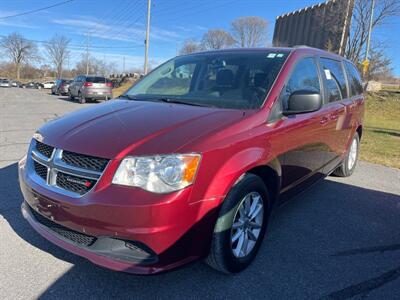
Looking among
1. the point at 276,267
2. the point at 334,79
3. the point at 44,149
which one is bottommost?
the point at 276,267

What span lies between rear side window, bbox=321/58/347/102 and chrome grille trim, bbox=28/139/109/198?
9.93 feet

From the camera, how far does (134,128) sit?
280 centimetres

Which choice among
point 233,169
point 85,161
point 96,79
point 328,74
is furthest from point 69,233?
point 96,79

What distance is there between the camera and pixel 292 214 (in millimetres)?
4301

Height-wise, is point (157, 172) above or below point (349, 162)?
above

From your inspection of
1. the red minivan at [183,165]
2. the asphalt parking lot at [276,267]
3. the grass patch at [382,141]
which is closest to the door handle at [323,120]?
the red minivan at [183,165]

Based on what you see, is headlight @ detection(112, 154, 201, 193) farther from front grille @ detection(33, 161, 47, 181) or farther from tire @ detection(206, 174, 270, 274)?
front grille @ detection(33, 161, 47, 181)

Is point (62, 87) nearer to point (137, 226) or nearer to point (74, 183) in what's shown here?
point (74, 183)

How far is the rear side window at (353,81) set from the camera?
5.35m

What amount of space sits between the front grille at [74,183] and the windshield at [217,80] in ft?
4.30

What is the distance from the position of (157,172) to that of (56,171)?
0.83 m

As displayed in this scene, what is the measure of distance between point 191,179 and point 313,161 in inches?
82.0

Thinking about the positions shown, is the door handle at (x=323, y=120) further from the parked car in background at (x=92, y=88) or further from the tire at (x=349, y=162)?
the parked car in background at (x=92, y=88)

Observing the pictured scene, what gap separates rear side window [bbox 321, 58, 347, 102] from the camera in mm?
4348
